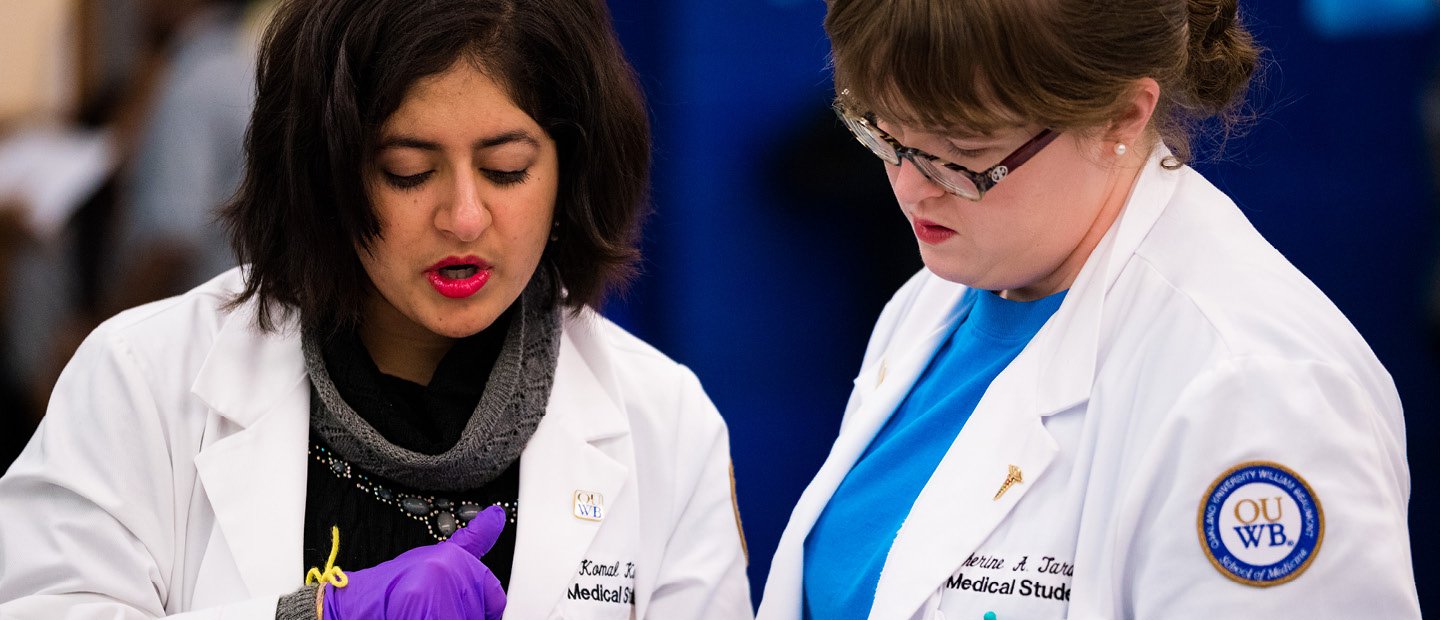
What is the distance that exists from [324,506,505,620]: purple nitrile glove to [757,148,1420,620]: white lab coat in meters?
0.56

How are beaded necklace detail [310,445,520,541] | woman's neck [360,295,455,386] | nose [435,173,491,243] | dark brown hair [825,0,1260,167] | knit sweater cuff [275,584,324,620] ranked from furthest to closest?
woman's neck [360,295,455,386], beaded necklace detail [310,445,520,541], nose [435,173,491,243], knit sweater cuff [275,584,324,620], dark brown hair [825,0,1260,167]

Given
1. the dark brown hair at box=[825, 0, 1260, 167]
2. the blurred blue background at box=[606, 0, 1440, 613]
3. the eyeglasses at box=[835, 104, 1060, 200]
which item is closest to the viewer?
the dark brown hair at box=[825, 0, 1260, 167]

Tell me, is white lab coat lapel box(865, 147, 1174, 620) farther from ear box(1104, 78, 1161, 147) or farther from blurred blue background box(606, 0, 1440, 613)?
blurred blue background box(606, 0, 1440, 613)

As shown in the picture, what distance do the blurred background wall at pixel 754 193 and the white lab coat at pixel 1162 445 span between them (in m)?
1.33

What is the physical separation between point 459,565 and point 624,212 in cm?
68

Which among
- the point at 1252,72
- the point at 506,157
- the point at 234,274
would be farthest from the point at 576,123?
the point at 1252,72

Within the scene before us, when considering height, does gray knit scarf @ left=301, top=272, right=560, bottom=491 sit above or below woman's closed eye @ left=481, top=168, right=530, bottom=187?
below

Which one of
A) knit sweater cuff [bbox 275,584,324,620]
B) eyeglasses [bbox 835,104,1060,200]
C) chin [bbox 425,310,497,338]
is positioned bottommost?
knit sweater cuff [bbox 275,584,324,620]

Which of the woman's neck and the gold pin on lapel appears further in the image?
the woman's neck

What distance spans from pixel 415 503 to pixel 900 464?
74 cm

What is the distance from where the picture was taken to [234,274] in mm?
2316

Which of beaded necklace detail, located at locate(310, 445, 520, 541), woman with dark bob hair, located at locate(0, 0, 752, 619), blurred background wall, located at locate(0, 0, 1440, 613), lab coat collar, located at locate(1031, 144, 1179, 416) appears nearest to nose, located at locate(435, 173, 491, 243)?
woman with dark bob hair, located at locate(0, 0, 752, 619)

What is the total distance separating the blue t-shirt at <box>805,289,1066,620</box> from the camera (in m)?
2.00

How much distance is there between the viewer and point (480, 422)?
214 cm
